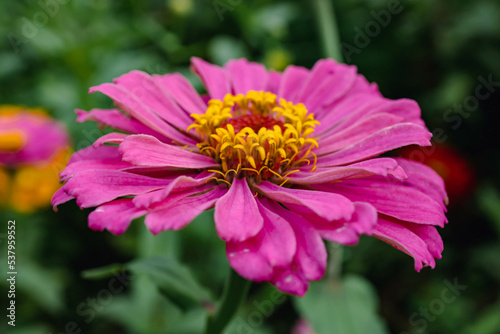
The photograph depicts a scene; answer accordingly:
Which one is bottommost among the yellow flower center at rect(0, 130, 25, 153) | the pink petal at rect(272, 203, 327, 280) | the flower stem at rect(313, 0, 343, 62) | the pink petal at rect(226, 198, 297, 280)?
the flower stem at rect(313, 0, 343, 62)

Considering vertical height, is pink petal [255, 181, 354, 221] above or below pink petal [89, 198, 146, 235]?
below

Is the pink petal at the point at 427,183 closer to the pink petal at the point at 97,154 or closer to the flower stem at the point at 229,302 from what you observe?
the flower stem at the point at 229,302

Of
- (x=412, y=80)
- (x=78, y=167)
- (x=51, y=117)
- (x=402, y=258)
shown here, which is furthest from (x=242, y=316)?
(x=412, y=80)

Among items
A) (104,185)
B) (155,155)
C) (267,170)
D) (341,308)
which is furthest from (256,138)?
(341,308)

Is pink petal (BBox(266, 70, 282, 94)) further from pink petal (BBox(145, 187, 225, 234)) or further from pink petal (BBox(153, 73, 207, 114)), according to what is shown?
pink petal (BBox(145, 187, 225, 234))

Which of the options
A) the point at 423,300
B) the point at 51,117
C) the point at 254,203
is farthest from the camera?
the point at 51,117

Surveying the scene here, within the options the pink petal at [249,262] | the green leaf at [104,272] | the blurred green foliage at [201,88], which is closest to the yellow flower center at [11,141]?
the blurred green foliage at [201,88]

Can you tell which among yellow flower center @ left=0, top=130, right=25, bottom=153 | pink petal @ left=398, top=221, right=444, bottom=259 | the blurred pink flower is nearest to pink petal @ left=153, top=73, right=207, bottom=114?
pink petal @ left=398, top=221, right=444, bottom=259

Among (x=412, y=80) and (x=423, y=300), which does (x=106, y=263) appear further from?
(x=412, y=80)
